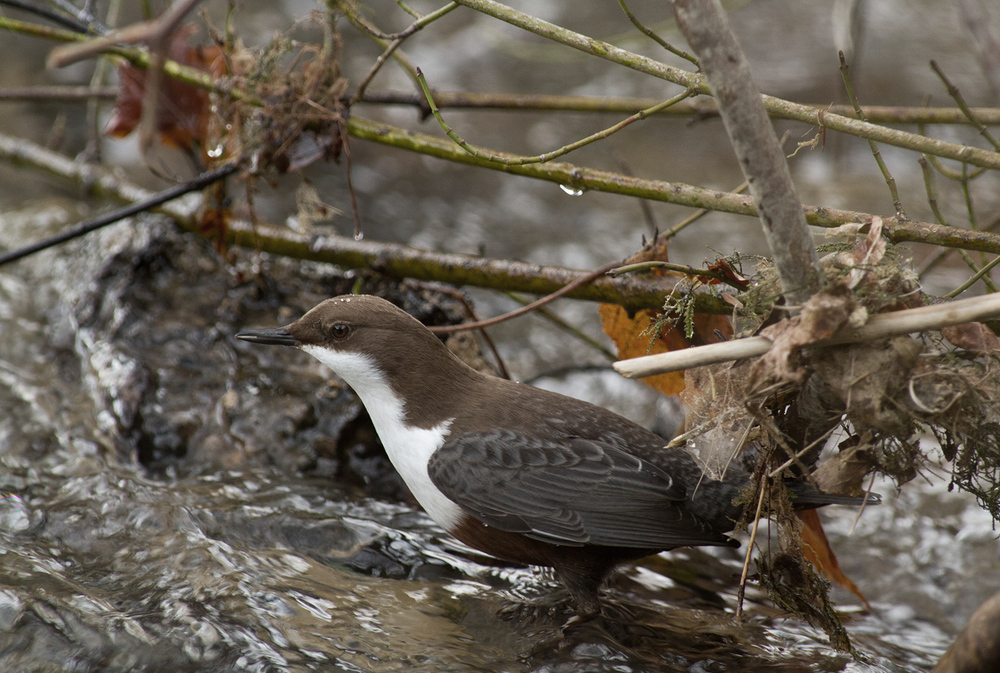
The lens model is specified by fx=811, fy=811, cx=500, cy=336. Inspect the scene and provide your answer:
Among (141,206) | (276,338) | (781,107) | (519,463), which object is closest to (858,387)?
(781,107)

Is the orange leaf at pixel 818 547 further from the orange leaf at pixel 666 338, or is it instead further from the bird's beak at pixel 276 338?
the bird's beak at pixel 276 338

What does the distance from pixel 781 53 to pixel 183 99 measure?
5.92 m

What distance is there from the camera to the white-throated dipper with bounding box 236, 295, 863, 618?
7.73ft

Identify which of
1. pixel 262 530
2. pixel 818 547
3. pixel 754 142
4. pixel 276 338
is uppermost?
pixel 754 142

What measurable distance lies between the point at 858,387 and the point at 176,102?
3063mm

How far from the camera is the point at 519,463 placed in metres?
2.42

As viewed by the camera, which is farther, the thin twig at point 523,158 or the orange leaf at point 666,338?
the orange leaf at point 666,338

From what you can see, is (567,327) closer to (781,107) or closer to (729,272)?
(729,272)

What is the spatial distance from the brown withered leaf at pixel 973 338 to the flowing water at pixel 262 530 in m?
0.47

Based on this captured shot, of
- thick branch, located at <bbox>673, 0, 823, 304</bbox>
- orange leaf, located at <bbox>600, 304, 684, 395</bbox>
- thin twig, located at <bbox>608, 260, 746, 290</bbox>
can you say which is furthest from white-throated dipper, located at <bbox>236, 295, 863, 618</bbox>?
thick branch, located at <bbox>673, 0, 823, 304</bbox>

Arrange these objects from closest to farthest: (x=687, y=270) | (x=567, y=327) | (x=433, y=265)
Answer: (x=687, y=270), (x=433, y=265), (x=567, y=327)

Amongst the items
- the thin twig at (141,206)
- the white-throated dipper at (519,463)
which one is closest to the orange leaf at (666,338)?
the white-throated dipper at (519,463)

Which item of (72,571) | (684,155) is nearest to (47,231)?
(72,571)

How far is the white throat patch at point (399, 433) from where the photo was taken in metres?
2.48
